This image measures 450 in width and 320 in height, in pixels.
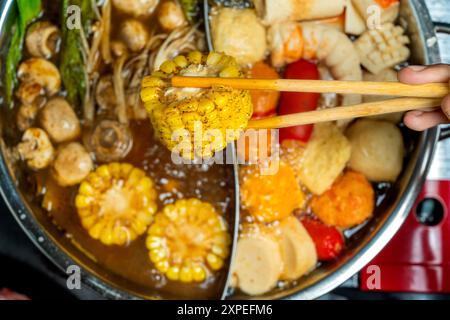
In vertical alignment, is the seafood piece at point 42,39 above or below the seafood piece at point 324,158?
above

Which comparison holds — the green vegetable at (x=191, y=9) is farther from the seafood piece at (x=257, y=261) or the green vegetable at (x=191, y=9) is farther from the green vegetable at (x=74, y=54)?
the seafood piece at (x=257, y=261)

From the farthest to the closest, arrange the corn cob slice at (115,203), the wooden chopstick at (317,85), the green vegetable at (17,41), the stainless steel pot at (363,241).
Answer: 1. the corn cob slice at (115,203)
2. the green vegetable at (17,41)
3. the stainless steel pot at (363,241)
4. the wooden chopstick at (317,85)

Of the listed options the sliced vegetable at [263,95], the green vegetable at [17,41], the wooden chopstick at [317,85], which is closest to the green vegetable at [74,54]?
the green vegetable at [17,41]

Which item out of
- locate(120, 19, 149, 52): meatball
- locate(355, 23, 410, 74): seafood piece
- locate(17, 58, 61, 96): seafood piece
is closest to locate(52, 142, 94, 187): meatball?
locate(17, 58, 61, 96): seafood piece

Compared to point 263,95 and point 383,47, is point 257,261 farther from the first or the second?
point 383,47

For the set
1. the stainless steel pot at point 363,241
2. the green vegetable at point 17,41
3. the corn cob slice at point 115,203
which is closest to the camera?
the stainless steel pot at point 363,241

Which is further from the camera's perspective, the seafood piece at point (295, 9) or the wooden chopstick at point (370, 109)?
the seafood piece at point (295, 9)
